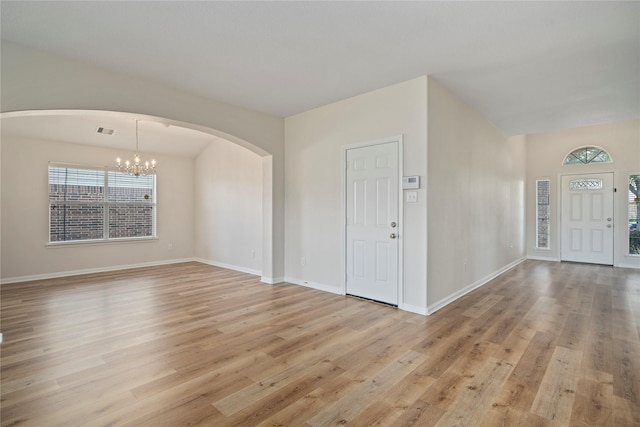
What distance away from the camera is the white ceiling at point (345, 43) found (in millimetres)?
2459

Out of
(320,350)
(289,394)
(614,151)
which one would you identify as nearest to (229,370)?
(289,394)

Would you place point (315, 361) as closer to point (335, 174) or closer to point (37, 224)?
point (335, 174)

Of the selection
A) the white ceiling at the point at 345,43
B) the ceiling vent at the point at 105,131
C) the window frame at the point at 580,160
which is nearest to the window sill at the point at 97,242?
the ceiling vent at the point at 105,131

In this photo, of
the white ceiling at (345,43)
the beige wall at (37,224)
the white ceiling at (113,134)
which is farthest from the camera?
the beige wall at (37,224)

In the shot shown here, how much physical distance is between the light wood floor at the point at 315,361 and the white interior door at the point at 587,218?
290 centimetres

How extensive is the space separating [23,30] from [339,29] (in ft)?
9.29

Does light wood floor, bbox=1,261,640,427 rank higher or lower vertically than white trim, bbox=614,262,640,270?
lower

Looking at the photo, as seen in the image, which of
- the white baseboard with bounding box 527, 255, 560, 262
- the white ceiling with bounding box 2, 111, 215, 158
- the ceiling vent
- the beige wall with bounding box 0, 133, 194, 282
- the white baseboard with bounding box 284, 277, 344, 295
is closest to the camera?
the white baseboard with bounding box 284, 277, 344, 295

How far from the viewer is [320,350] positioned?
9.07ft

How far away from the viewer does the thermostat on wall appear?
3.72 metres

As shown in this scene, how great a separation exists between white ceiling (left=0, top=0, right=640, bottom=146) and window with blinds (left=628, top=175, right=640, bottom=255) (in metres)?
3.48

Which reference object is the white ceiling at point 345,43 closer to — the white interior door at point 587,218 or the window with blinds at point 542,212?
the white interior door at point 587,218

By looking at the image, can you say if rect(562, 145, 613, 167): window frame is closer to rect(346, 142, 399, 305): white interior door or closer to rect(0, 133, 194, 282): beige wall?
rect(346, 142, 399, 305): white interior door

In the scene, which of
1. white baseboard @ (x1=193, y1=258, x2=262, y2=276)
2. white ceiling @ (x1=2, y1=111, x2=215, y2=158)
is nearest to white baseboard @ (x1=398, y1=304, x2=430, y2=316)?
white baseboard @ (x1=193, y1=258, x2=262, y2=276)
